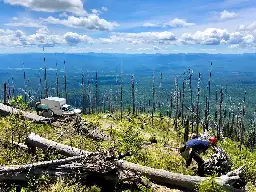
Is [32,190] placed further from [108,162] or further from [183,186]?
[183,186]

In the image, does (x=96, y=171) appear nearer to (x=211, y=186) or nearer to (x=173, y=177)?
(x=173, y=177)

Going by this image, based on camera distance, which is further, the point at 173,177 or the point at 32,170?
the point at 173,177

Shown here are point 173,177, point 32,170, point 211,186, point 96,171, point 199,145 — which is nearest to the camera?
point 211,186

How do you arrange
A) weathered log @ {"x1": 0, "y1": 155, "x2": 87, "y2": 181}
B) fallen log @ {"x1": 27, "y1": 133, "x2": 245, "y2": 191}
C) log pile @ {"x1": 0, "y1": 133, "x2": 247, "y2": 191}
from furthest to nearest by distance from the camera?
fallen log @ {"x1": 27, "y1": 133, "x2": 245, "y2": 191} → log pile @ {"x1": 0, "y1": 133, "x2": 247, "y2": 191} → weathered log @ {"x1": 0, "y1": 155, "x2": 87, "y2": 181}

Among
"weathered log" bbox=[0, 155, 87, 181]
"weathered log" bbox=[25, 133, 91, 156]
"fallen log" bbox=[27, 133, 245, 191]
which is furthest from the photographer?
"weathered log" bbox=[25, 133, 91, 156]

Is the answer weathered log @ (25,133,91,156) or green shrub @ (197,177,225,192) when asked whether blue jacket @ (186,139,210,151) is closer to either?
green shrub @ (197,177,225,192)

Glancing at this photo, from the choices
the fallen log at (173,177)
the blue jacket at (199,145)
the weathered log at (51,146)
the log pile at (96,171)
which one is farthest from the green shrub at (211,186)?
the weathered log at (51,146)

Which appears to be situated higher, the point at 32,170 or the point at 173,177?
the point at 32,170

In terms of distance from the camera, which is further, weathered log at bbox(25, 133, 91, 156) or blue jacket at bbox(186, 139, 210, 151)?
blue jacket at bbox(186, 139, 210, 151)

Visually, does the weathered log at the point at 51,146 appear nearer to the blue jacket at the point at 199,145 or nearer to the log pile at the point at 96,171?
the log pile at the point at 96,171

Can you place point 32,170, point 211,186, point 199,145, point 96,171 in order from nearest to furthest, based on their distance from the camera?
point 211,186 < point 32,170 < point 96,171 < point 199,145

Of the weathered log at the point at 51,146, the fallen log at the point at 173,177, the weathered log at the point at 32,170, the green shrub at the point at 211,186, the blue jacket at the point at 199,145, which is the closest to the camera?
the green shrub at the point at 211,186

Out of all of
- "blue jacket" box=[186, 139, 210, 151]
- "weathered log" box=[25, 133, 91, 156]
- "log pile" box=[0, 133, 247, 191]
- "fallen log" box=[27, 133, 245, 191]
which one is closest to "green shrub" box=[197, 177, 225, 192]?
"log pile" box=[0, 133, 247, 191]

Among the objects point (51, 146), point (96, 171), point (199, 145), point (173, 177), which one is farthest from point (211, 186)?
point (51, 146)
